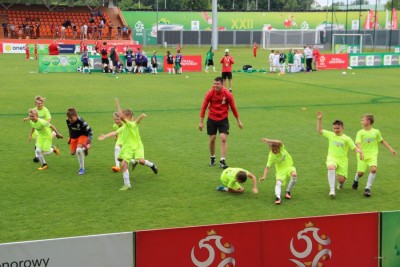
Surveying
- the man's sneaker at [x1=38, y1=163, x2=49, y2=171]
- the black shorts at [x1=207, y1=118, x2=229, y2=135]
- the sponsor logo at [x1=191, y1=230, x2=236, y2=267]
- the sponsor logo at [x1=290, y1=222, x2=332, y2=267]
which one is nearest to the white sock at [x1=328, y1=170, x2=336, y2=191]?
the black shorts at [x1=207, y1=118, x2=229, y2=135]

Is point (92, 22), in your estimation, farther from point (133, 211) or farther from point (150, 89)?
point (133, 211)

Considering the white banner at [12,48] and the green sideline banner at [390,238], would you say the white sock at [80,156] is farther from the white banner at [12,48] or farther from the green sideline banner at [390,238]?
the white banner at [12,48]

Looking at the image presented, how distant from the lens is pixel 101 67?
43.7 m

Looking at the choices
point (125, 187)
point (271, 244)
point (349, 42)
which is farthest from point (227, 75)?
point (349, 42)

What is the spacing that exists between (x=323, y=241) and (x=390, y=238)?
903mm

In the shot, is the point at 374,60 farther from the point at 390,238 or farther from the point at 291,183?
the point at 390,238

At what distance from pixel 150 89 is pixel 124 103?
6009 mm

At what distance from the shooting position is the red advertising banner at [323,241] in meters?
7.85

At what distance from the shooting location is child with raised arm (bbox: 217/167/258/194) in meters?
11.8

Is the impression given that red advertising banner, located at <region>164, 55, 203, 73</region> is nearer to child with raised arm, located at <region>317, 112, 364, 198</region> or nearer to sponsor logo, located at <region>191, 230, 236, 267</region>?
child with raised arm, located at <region>317, 112, 364, 198</region>

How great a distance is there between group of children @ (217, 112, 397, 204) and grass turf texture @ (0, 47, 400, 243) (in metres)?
0.26

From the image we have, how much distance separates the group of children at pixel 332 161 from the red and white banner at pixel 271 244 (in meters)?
3.24

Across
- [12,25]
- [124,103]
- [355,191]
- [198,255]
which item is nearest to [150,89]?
[124,103]

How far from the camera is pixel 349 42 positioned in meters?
Result: 72.0
